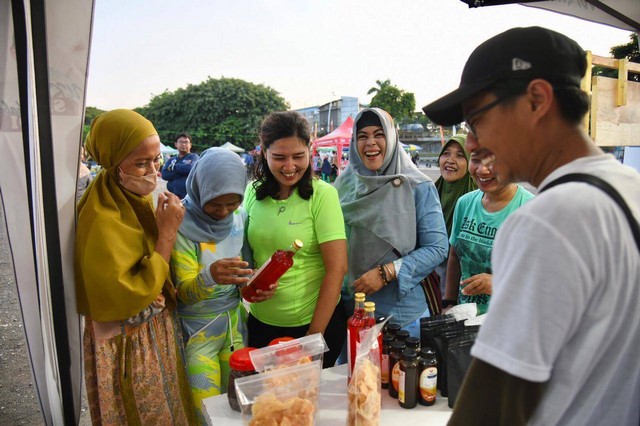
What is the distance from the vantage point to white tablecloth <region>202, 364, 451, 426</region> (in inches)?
56.3

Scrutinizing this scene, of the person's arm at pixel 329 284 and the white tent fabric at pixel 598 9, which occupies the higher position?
the white tent fabric at pixel 598 9

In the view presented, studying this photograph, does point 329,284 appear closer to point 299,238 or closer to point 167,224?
point 299,238

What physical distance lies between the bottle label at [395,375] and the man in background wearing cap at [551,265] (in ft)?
2.64

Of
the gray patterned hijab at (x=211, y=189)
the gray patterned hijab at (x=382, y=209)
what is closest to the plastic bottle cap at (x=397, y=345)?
the gray patterned hijab at (x=382, y=209)

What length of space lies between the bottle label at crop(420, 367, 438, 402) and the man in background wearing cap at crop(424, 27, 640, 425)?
0.77m

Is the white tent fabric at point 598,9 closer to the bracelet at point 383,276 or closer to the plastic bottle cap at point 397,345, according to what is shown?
the bracelet at point 383,276

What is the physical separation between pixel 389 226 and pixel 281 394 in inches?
46.3

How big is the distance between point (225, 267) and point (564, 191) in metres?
1.36

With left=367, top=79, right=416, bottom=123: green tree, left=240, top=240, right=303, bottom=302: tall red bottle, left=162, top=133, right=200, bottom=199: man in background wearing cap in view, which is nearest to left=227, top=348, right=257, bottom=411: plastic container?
left=240, top=240, right=303, bottom=302: tall red bottle

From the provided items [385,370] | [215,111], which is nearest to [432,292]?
[385,370]

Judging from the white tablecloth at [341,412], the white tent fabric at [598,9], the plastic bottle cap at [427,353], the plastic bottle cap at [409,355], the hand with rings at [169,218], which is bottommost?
the white tablecloth at [341,412]

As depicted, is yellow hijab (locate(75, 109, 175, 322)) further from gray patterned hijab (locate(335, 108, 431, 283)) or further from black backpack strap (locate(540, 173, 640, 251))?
black backpack strap (locate(540, 173, 640, 251))

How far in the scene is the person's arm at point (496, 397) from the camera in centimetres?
67

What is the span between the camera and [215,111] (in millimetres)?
41656
